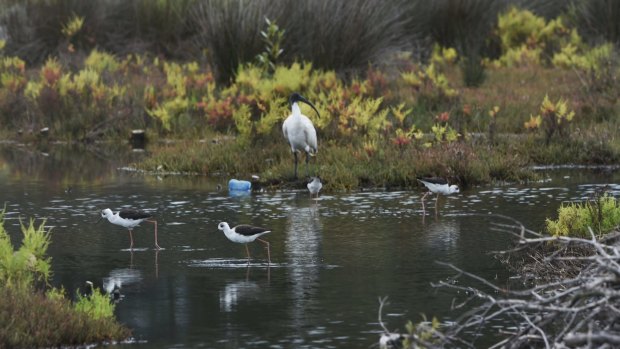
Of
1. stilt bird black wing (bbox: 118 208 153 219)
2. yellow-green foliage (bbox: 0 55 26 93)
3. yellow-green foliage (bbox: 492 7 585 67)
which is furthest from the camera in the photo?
yellow-green foliage (bbox: 492 7 585 67)

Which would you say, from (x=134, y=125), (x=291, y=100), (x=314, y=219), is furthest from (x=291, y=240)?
(x=134, y=125)

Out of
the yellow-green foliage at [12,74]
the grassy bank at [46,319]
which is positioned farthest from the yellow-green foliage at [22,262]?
the yellow-green foliage at [12,74]

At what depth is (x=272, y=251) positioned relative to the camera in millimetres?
14188

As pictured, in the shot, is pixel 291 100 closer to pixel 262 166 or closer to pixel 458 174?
pixel 262 166

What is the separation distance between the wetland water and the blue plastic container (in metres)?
0.34

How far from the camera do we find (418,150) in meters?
20.5

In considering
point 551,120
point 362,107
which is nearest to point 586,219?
point 551,120

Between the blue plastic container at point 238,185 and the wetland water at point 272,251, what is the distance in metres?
0.34

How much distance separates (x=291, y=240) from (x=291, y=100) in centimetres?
583

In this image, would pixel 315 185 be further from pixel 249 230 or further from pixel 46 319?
pixel 46 319

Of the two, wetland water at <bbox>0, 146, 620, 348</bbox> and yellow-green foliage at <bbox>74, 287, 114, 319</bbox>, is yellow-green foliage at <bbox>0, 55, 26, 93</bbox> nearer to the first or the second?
wetland water at <bbox>0, 146, 620, 348</bbox>

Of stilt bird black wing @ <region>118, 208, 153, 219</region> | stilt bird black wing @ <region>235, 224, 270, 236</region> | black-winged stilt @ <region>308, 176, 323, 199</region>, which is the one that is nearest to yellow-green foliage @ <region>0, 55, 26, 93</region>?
black-winged stilt @ <region>308, 176, 323, 199</region>

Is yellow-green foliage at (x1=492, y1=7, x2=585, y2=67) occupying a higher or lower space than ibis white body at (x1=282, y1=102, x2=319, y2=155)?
higher

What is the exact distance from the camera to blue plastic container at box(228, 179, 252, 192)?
19500 mm
